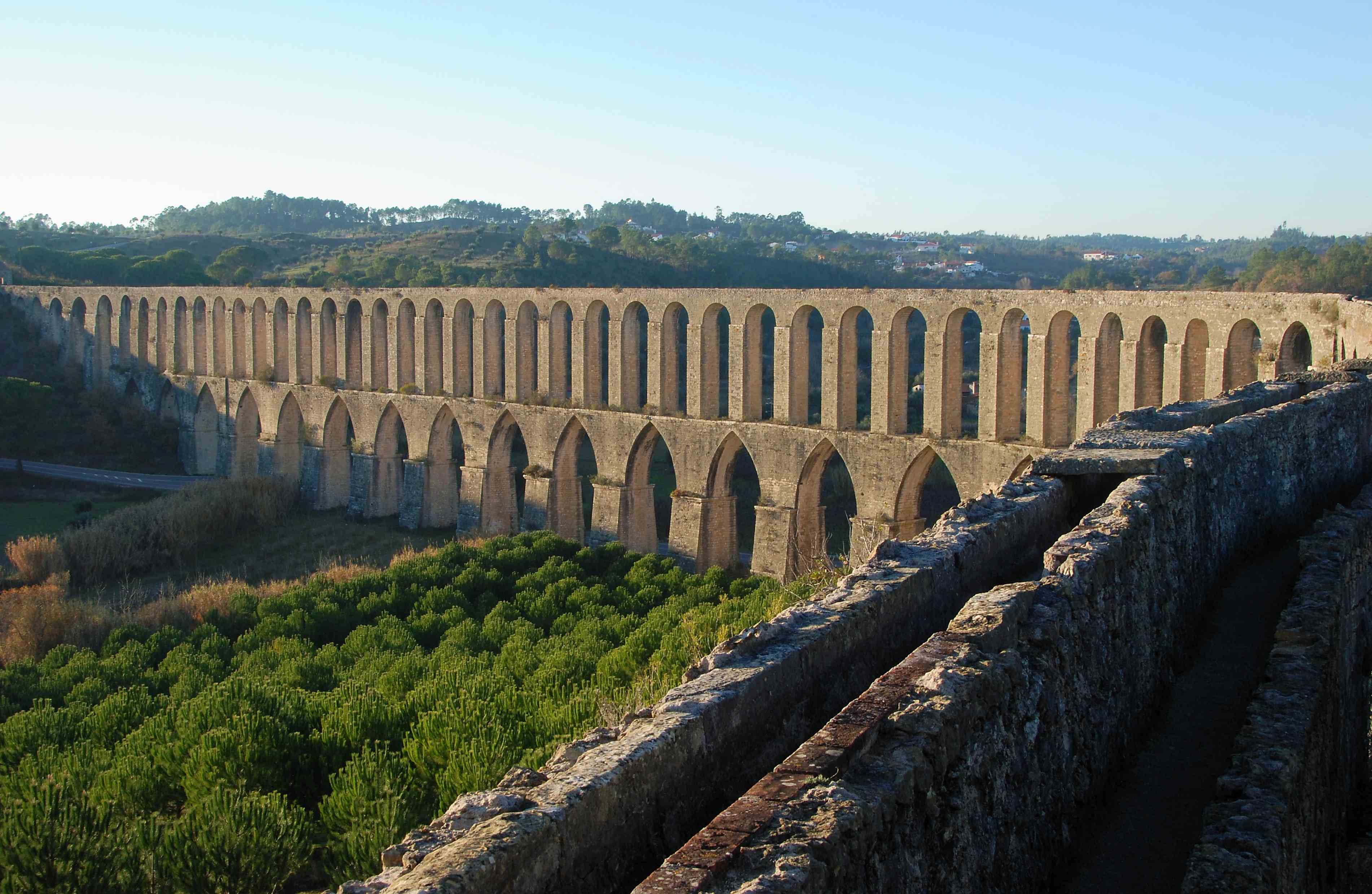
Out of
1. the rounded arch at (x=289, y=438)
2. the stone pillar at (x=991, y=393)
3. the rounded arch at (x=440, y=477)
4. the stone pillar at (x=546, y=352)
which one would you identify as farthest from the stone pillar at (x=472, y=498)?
the stone pillar at (x=991, y=393)

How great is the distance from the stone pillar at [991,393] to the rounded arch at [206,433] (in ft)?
86.1

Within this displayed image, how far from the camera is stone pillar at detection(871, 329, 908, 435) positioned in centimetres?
2117

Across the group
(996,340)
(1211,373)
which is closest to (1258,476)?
(1211,373)

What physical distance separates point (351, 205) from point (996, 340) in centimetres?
15791

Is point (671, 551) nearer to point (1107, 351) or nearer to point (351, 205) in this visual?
point (1107, 351)

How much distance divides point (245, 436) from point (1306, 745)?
35403 mm

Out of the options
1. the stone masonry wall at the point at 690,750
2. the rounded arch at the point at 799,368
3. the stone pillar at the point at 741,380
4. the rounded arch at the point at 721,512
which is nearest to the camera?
the stone masonry wall at the point at 690,750

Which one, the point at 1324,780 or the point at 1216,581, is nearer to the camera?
the point at 1324,780

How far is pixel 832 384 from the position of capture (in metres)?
22.1

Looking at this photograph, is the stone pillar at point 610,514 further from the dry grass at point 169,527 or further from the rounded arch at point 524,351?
the dry grass at point 169,527

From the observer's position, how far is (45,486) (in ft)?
110

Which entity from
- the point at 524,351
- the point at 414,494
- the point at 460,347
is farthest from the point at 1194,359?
the point at 414,494

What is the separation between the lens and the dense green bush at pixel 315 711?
699 cm

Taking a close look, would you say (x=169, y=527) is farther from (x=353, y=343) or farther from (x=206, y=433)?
(x=206, y=433)
